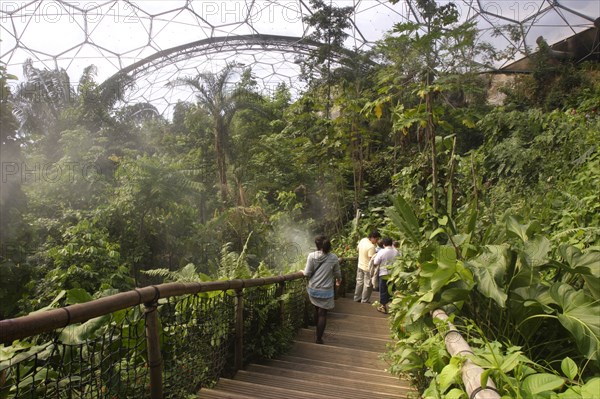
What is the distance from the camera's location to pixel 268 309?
4.71 meters

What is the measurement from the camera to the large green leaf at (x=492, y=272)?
2242 mm

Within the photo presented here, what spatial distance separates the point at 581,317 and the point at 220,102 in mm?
12156

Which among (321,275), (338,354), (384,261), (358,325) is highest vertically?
(321,275)

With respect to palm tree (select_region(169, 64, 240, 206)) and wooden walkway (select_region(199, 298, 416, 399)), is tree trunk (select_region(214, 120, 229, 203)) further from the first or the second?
wooden walkway (select_region(199, 298, 416, 399))

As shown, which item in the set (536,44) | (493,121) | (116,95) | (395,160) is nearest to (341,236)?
(395,160)

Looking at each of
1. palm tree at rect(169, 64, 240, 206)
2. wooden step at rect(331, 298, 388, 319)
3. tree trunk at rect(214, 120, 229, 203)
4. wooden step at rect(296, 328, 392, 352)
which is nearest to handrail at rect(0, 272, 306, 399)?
wooden step at rect(296, 328, 392, 352)

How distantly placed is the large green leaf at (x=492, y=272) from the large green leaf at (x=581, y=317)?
25 cm

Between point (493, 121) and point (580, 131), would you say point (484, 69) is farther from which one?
point (580, 131)

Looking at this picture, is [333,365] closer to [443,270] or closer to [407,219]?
[407,219]

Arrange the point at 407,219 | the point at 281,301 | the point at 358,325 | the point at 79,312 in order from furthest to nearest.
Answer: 1. the point at 358,325
2. the point at 281,301
3. the point at 407,219
4. the point at 79,312

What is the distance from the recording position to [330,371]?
13.7 ft

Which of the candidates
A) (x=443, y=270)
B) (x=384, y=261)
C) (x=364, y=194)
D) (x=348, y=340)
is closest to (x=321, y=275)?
(x=348, y=340)

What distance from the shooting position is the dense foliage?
2488mm

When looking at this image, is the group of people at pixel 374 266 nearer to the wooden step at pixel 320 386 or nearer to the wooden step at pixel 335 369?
the wooden step at pixel 335 369
